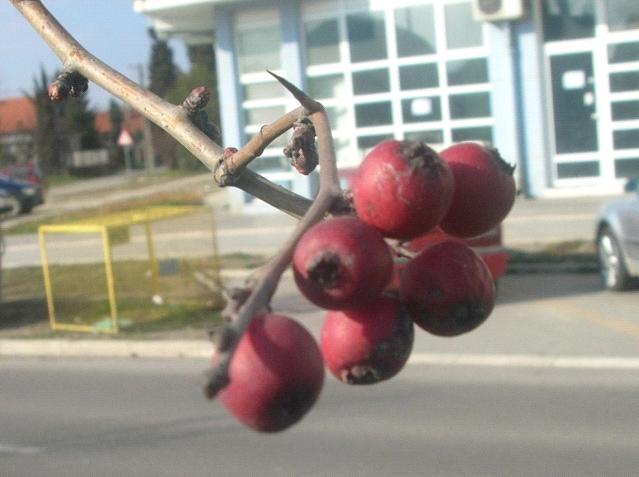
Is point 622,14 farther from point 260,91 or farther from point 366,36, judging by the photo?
point 260,91

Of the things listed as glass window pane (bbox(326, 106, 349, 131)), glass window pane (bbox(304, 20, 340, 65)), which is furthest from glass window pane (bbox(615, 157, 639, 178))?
glass window pane (bbox(304, 20, 340, 65))

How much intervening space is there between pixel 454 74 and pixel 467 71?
231mm

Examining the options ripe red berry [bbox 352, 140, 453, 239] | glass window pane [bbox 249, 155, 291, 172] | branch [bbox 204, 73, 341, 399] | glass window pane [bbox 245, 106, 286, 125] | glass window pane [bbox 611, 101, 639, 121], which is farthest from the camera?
glass window pane [bbox 245, 106, 286, 125]

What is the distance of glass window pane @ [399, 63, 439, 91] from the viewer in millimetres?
16975

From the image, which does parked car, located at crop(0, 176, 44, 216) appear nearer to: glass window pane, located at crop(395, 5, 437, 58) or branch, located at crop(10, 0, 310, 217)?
glass window pane, located at crop(395, 5, 437, 58)

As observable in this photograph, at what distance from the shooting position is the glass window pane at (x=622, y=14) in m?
15.7

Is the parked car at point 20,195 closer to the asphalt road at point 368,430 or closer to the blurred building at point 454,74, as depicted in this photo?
the blurred building at point 454,74

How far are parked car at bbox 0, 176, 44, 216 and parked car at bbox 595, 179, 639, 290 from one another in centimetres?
1912

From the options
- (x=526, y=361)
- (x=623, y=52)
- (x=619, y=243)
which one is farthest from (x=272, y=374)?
(x=623, y=52)

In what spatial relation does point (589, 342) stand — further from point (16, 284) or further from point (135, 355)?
point (16, 284)

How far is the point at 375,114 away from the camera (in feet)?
57.1

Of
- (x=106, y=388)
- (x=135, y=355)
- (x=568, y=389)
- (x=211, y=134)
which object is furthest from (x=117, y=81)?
(x=135, y=355)

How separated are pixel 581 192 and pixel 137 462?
10901mm

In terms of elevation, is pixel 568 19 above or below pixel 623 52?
above
